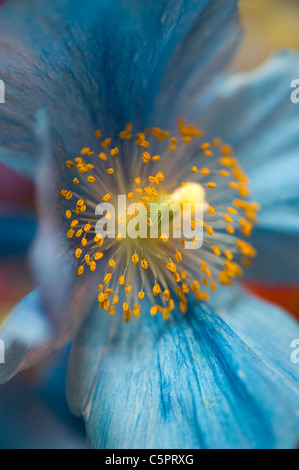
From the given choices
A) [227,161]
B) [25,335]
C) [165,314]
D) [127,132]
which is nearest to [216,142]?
[227,161]

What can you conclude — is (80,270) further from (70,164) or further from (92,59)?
(92,59)

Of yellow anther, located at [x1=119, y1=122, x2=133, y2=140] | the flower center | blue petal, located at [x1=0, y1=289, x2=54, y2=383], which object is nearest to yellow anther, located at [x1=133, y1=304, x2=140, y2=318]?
the flower center

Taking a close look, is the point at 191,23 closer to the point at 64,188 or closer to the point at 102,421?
the point at 64,188

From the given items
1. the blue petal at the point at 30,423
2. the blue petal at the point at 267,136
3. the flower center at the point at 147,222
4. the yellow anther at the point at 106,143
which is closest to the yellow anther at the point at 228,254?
the flower center at the point at 147,222

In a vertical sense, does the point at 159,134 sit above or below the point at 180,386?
above

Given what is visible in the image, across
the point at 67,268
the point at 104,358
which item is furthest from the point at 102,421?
the point at 67,268

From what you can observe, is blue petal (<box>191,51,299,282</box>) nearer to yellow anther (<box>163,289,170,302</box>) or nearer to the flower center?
the flower center
